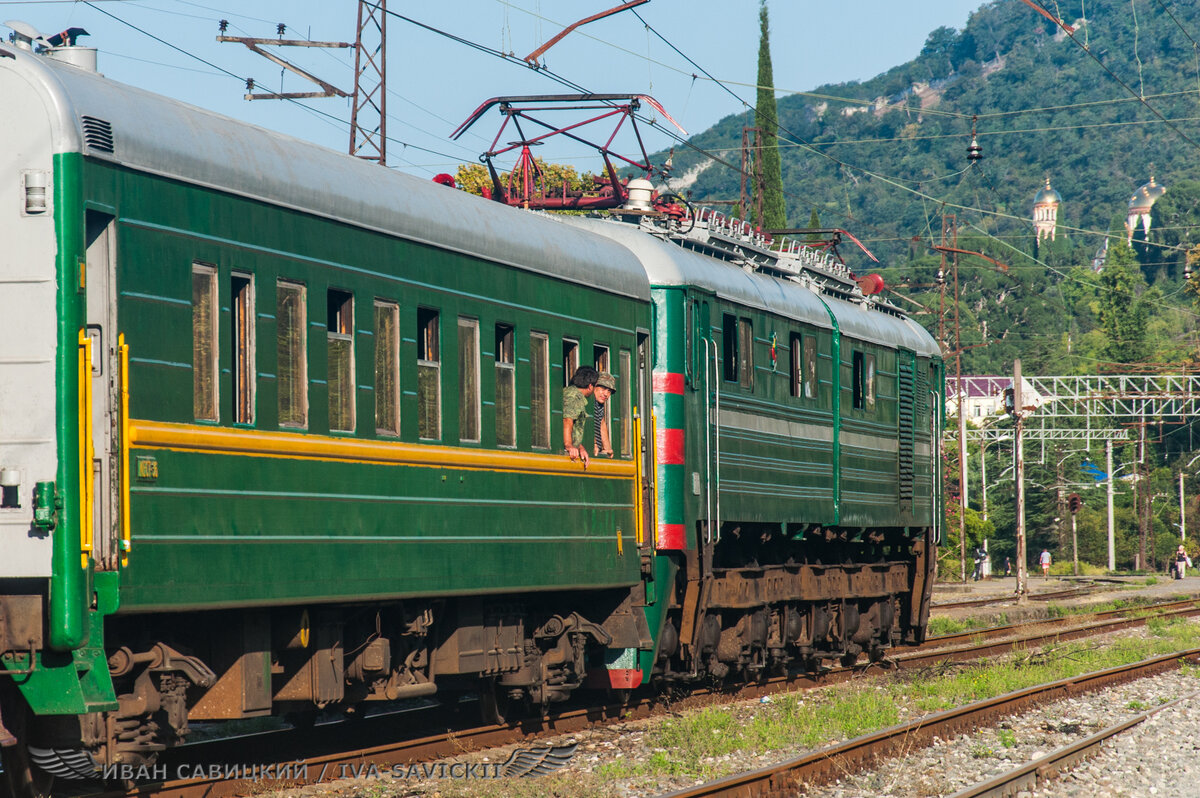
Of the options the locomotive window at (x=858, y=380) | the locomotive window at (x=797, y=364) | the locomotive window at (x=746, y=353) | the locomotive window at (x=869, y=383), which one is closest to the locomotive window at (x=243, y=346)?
the locomotive window at (x=746, y=353)

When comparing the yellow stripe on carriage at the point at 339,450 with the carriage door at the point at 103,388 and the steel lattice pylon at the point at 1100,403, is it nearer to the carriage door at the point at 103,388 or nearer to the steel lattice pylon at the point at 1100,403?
the carriage door at the point at 103,388

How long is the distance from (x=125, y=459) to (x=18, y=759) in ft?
Answer: 5.55

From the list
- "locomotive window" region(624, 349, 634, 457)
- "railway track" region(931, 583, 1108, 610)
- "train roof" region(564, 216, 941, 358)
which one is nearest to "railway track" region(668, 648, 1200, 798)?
"locomotive window" region(624, 349, 634, 457)

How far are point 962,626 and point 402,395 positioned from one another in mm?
19852

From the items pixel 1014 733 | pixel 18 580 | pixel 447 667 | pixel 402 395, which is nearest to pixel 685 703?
pixel 1014 733

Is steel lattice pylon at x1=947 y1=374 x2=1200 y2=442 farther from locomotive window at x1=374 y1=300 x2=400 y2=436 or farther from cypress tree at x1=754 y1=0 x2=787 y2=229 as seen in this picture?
locomotive window at x1=374 y1=300 x2=400 y2=436

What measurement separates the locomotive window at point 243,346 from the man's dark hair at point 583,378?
454 centimetres

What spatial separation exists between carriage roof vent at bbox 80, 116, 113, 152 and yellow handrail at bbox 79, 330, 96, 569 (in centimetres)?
97

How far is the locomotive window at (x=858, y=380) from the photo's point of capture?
20.2 meters

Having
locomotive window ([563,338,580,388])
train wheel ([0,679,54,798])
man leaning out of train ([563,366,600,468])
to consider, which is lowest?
train wheel ([0,679,54,798])

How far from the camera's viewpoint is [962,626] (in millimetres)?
29109

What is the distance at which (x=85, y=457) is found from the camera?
835cm

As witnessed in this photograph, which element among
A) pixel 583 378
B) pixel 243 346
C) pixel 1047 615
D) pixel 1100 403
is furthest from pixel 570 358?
pixel 1100 403

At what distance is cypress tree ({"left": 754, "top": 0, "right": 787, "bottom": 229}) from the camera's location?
66.4 m
